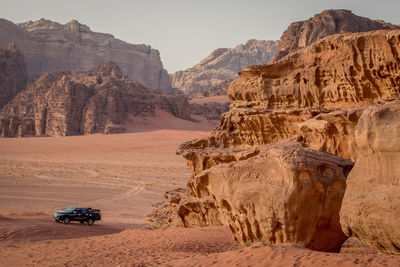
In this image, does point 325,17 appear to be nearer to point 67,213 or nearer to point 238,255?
point 67,213

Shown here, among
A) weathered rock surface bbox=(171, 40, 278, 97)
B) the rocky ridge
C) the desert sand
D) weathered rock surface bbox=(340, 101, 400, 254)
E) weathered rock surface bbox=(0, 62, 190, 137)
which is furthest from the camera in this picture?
weathered rock surface bbox=(171, 40, 278, 97)

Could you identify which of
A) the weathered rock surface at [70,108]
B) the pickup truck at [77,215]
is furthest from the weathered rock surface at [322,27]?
the pickup truck at [77,215]

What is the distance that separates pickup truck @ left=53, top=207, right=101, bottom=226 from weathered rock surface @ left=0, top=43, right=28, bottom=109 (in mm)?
58030

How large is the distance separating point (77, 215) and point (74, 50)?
91321mm

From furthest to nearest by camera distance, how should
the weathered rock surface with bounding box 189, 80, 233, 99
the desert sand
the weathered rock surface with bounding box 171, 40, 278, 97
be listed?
1. the weathered rock surface with bounding box 171, 40, 278, 97
2. the weathered rock surface with bounding box 189, 80, 233, 99
3. the desert sand

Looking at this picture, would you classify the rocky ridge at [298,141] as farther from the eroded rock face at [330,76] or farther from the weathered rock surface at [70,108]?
the weathered rock surface at [70,108]

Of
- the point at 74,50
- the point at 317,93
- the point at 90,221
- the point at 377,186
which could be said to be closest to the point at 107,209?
the point at 90,221

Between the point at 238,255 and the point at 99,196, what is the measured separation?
18.3 meters

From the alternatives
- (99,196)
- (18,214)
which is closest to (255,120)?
(18,214)

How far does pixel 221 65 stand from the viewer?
442 ft

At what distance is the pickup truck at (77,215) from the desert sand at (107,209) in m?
0.38

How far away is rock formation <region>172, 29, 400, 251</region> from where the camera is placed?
6.52 metres

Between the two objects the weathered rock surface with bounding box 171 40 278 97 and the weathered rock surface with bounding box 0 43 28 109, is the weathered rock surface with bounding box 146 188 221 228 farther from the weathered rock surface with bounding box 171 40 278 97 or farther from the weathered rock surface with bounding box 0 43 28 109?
the weathered rock surface with bounding box 171 40 278 97

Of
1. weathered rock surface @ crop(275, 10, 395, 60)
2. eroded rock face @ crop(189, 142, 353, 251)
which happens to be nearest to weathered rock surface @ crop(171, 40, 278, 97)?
weathered rock surface @ crop(275, 10, 395, 60)
